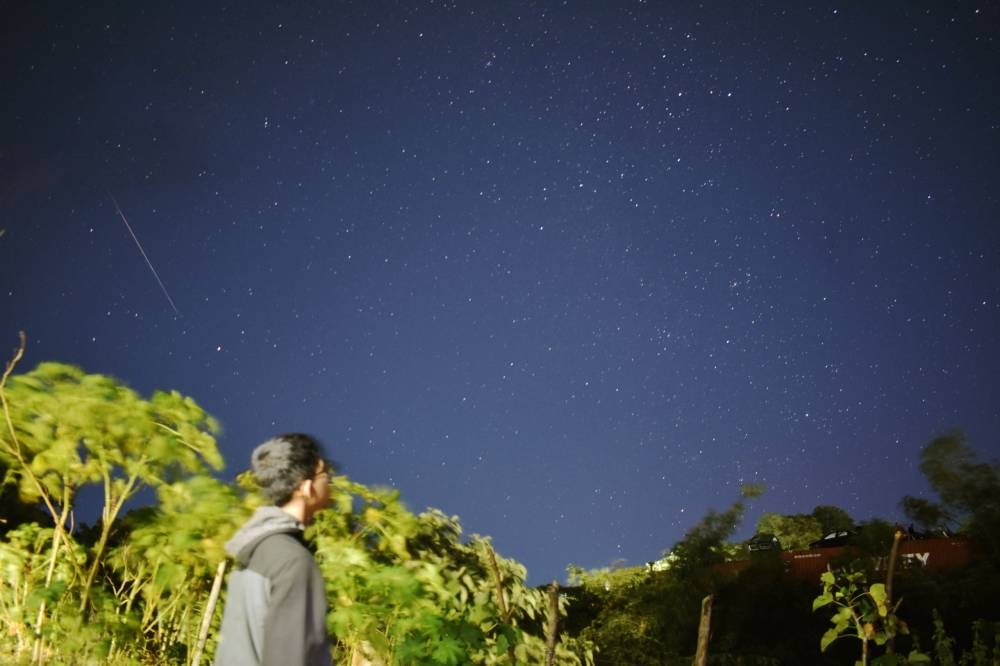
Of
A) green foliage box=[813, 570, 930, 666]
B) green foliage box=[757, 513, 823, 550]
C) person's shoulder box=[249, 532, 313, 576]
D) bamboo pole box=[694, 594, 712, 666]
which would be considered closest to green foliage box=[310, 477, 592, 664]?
bamboo pole box=[694, 594, 712, 666]

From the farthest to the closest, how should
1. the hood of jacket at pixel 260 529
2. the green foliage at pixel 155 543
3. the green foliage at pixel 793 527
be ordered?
the green foliage at pixel 793 527, the green foliage at pixel 155 543, the hood of jacket at pixel 260 529

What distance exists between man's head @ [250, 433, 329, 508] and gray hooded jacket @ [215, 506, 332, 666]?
0.08 m

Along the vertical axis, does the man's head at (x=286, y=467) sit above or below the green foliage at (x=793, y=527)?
below

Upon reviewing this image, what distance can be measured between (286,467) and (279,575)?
34 cm

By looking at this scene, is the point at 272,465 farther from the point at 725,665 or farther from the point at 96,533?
the point at 725,665

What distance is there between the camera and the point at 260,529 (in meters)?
1.88

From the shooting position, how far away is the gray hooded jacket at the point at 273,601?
172cm

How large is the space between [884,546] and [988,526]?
2.06m

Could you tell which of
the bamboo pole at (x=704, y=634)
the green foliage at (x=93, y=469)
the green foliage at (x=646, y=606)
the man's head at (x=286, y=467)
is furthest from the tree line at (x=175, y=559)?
the green foliage at (x=646, y=606)

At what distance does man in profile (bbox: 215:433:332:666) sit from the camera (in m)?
1.72

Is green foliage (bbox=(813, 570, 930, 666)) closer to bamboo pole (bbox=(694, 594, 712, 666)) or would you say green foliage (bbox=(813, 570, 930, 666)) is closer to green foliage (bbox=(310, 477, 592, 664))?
bamboo pole (bbox=(694, 594, 712, 666))

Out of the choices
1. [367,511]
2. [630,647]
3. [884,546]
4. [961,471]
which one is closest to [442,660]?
[367,511]

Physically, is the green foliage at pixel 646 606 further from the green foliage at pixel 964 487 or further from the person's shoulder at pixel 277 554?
the person's shoulder at pixel 277 554

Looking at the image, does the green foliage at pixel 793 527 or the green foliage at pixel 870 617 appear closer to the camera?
the green foliage at pixel 870 617
